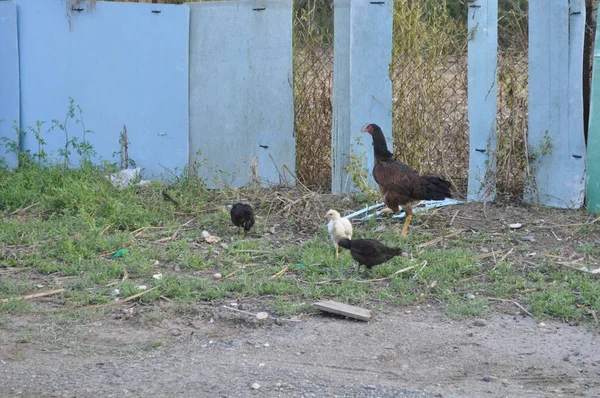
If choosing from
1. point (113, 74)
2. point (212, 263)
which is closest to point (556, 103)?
point (212, 263)

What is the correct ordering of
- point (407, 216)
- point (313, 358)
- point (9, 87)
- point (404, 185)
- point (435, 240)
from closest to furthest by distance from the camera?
point (313, 358)
point (435, 240)
point (404, 185)
point (407, 216)
point (9, 87)

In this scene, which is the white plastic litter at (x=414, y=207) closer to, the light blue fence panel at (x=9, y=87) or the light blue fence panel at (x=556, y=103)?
the light blue fence panel at (x=556, y=103)

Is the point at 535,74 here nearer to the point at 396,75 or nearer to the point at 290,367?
the point at 396,75

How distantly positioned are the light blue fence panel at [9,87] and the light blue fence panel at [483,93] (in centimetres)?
552

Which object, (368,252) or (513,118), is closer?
(368,252)

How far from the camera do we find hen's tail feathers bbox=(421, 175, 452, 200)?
7.98 m

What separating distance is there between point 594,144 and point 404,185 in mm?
2051

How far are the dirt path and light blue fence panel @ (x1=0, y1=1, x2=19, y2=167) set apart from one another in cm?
503

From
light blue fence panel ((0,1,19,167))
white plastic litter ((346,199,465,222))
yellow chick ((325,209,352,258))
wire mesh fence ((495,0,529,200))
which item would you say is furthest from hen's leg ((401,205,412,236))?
light blue fence panel ((0,1,19,167))

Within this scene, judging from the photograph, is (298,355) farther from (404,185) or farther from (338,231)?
(404,185)

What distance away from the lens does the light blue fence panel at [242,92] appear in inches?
380

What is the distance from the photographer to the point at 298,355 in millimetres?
5227

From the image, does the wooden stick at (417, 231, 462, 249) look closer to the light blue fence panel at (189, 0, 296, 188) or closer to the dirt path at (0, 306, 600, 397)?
the dirt path at (0, 306, 600, 397)

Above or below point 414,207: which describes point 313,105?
above
